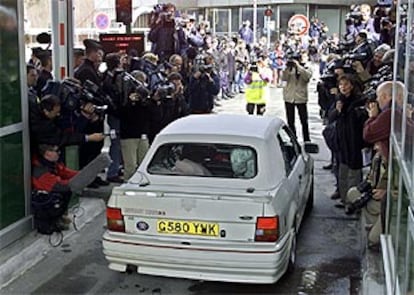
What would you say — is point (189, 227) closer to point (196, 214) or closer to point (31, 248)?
point (196, 214)

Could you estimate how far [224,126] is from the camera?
6043mm

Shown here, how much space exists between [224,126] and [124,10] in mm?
5506

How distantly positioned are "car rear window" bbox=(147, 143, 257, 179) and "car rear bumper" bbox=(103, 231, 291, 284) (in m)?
0.70

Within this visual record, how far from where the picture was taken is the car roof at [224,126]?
232 inches

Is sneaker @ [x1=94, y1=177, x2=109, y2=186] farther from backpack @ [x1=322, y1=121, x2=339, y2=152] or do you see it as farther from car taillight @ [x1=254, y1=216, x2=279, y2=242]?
car taillight @ [x1=254, y1=216, x2=279, y2=242]

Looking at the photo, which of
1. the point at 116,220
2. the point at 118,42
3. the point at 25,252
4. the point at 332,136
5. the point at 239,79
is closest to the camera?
the point at 116,220

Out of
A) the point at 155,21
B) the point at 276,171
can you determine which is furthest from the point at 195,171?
the point at 155,21

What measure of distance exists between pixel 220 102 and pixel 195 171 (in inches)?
569

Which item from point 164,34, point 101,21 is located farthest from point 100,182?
point 101,21

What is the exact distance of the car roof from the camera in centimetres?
589

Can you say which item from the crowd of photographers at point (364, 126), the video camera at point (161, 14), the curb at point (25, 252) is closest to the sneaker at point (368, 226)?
the crowd of photographers at point (364, 126)

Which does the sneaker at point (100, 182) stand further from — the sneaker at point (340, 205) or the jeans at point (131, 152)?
the sneaker at point (340, 205)

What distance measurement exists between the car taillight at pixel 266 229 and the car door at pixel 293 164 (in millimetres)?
875

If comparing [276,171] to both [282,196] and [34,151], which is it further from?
[34,151]
